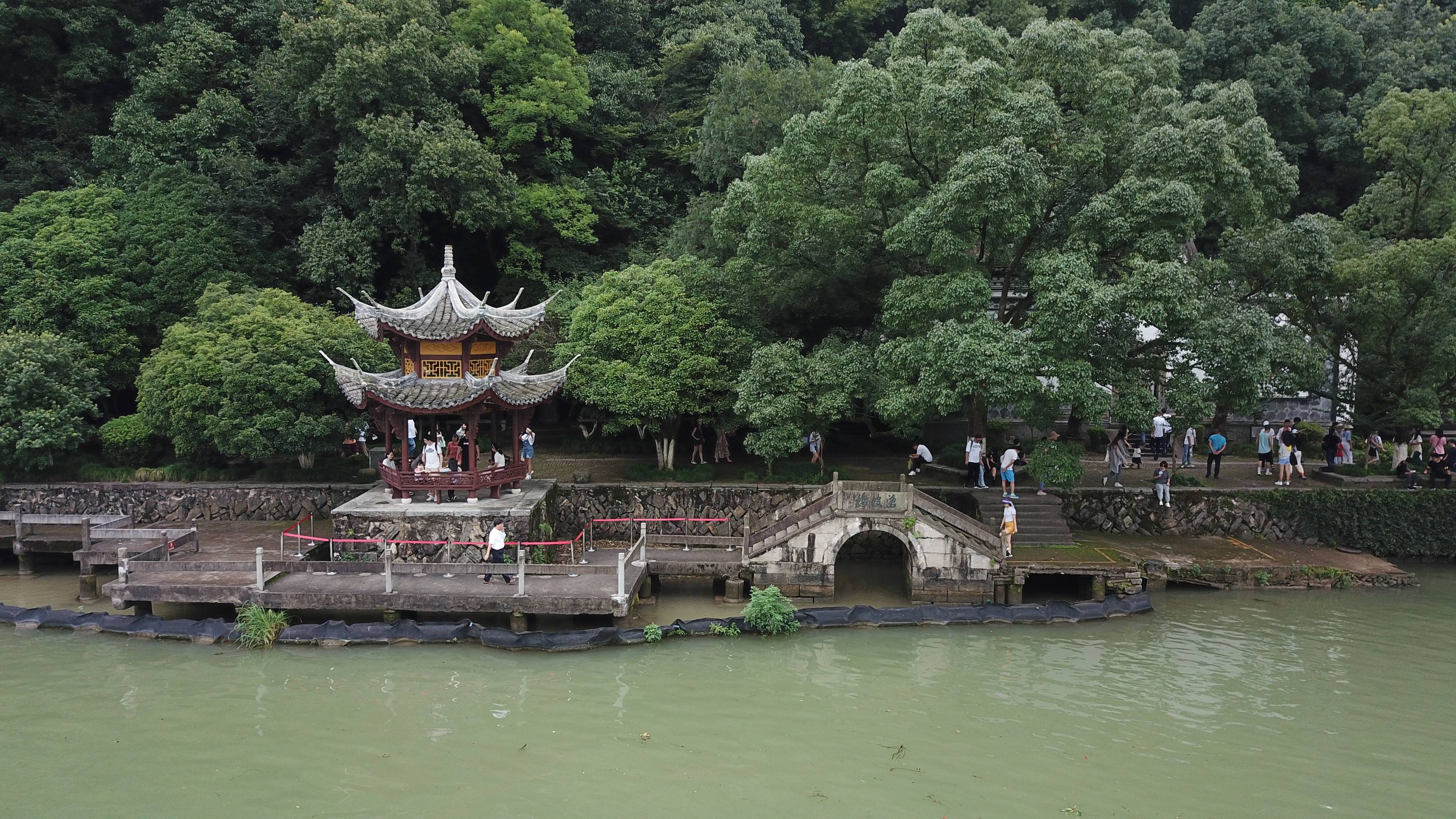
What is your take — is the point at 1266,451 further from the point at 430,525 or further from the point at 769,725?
the point at 430,525

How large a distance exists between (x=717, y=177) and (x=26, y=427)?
68.9 ft

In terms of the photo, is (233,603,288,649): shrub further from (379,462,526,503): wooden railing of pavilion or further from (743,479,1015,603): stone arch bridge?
(743,479,1015,603): stone arch bridge

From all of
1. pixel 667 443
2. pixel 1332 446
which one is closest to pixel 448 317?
pixel 667 443

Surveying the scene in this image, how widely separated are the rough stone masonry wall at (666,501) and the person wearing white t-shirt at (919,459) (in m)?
2.75

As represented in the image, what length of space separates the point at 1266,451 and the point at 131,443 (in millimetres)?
31863

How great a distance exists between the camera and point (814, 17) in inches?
A: 1649

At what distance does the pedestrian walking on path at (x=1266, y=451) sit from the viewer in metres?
25.3

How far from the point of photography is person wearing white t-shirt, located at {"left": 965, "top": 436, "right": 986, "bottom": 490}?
75.0ft

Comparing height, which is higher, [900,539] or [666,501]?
[666,501]

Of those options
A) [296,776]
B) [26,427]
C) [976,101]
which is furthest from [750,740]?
[26,427]

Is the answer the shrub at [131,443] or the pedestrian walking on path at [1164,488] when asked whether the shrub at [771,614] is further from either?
the shrub at [131,443]

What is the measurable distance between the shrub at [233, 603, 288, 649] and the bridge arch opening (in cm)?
1116

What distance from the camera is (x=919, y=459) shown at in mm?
26125

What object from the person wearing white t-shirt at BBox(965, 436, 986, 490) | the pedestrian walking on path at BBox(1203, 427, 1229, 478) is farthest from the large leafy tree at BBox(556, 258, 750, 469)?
the pedestrian walking on path at BBox(1203, 427, 1229, 478)
